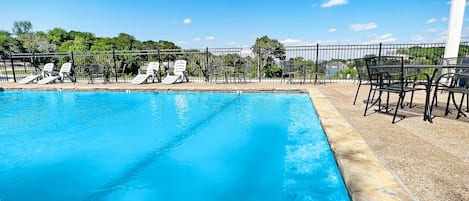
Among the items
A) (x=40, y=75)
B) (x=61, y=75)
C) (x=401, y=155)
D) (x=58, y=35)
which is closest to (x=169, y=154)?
(x=401, y=155)

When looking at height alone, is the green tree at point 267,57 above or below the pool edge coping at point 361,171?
above

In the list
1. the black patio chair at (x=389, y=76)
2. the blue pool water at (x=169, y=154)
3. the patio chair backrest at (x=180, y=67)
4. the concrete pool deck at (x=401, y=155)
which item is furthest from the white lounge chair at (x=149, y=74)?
the black patio chair at (x=389, y=76)

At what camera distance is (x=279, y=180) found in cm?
256

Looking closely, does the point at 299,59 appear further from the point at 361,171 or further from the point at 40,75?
the point at 40,75

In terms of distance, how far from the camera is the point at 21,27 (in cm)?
6850

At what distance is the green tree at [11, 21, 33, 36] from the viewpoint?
67.7 m

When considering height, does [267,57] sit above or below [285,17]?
below

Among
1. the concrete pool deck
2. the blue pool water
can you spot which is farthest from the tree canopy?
the concrete pool deck

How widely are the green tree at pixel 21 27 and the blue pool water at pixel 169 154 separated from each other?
3343 inches

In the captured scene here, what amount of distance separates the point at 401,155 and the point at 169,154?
270cm

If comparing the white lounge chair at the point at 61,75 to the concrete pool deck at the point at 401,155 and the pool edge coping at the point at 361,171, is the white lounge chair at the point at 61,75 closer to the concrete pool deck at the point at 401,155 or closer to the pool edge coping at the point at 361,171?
the concrete pool deck at the point at 401,155

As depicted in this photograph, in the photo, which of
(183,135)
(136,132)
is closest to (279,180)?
(183,135)

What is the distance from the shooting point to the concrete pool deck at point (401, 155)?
158 centimetres

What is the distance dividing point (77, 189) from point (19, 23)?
9135 centimetres
